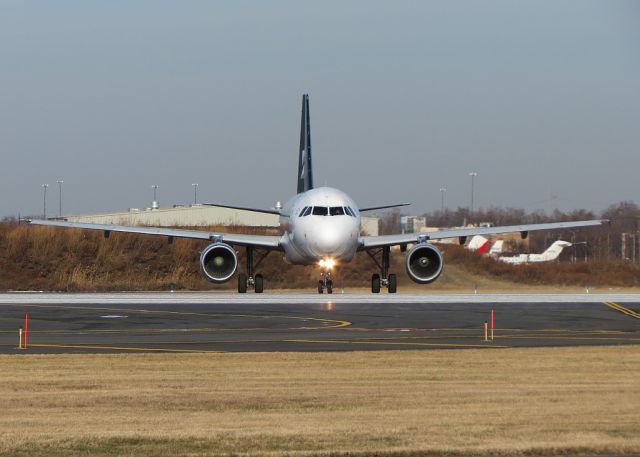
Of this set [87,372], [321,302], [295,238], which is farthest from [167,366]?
[295,238]

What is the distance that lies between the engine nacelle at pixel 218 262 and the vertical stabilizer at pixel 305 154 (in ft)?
38.6

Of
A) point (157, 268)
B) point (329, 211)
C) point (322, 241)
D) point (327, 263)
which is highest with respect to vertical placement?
point (329, 211)

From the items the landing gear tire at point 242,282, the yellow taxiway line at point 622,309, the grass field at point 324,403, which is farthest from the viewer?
the landing gear tire at point 242,282

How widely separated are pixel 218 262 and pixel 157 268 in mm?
25497

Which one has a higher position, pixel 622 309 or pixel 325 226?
pixel 325 226

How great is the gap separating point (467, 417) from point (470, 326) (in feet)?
59.4

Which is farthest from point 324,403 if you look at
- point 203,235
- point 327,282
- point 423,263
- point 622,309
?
point 203,235

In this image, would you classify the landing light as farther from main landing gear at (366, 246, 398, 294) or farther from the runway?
the runway

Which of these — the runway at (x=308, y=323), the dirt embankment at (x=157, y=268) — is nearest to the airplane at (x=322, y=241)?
the runway at (x=308, y=323)

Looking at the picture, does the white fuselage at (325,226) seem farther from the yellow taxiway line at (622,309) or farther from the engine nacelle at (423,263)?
the yellow taxiway line at (622,309)

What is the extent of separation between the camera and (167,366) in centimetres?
2364

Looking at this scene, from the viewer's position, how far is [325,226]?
5369cm

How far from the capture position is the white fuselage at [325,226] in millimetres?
53781

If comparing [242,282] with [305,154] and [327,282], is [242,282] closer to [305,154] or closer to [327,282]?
[327,282]
